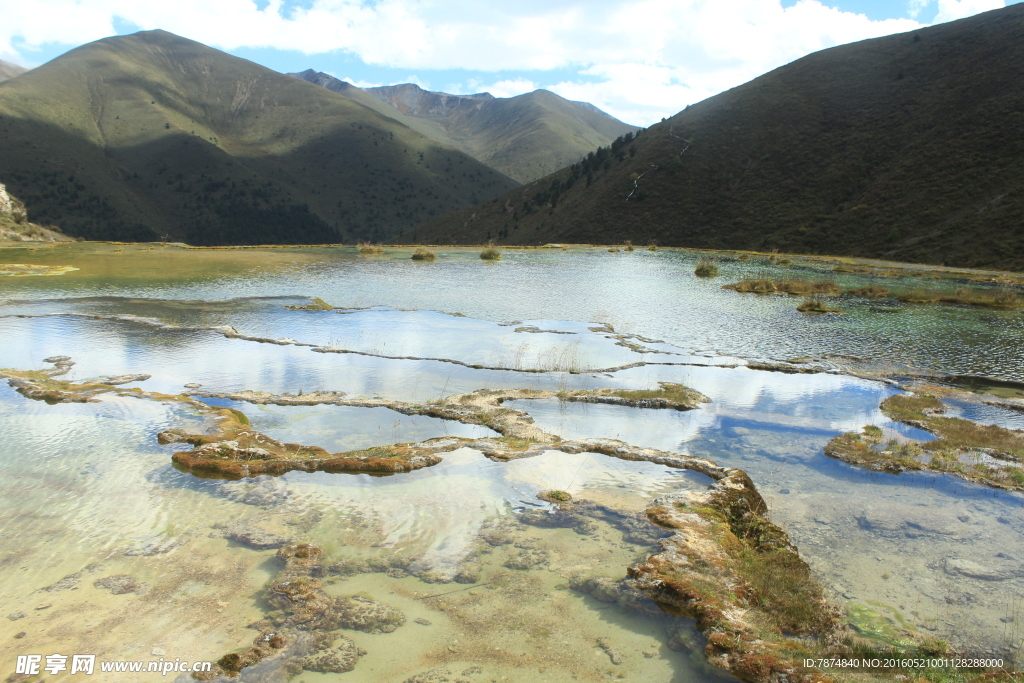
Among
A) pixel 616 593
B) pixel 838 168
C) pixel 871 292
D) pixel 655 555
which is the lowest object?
pixel 616 593

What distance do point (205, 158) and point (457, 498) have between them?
159 metres

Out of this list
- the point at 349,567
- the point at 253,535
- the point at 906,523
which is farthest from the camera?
the point at 906,523

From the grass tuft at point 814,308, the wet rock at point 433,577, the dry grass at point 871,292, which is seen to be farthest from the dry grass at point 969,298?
the wet rock at point 433,577

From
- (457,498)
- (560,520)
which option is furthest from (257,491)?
(560,520)

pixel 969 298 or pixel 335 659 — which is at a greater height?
pixel 969 298

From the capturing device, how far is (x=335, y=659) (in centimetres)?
464

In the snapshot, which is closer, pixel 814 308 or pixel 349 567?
pixel 349 567

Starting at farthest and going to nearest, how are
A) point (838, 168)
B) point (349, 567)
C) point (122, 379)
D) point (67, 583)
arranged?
1. point (838, 168)
2. point (122, 379)
3. point (349, 567)
4. point (67, 583)

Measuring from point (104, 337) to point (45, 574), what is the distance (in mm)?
12859

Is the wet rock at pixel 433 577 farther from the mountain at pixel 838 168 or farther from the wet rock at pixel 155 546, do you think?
the mountain at pixel 838 168

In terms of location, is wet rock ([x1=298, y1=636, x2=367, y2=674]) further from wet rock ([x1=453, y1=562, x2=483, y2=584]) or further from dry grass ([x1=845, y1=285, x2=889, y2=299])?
dry grass ([x1=845, y1=285, x2=889, y2=299])

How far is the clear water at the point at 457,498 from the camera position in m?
5.00

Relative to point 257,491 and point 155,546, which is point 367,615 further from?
point 257,491

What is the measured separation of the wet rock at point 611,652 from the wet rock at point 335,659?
192cm
